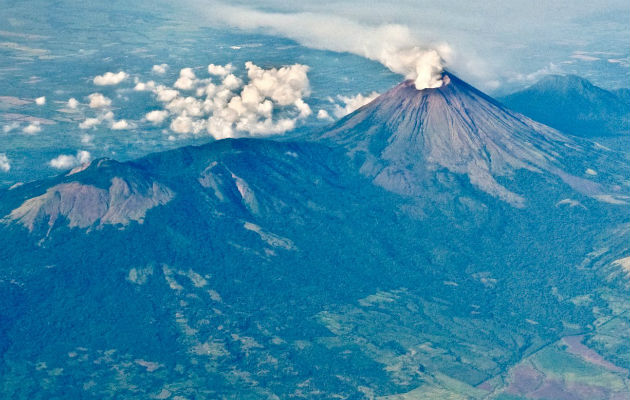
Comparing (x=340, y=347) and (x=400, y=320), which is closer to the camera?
(x=340, y=347)

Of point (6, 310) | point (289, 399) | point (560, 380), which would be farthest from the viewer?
point (6, 310)

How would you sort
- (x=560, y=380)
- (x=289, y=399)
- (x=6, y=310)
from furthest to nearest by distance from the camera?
(x=6, y=310), (x=560, y=380), (x=289, y=399)

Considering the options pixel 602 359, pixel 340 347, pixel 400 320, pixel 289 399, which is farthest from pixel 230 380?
pixel 602 359

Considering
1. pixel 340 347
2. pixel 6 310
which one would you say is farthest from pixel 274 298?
pixel 6 310

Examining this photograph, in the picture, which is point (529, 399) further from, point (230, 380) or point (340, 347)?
point (230, 380)

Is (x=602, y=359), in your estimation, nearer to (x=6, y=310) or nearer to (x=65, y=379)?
(x=65, y=379)

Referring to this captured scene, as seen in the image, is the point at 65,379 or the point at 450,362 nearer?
the point at 65,379

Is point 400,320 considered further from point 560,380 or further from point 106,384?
point 106,384
